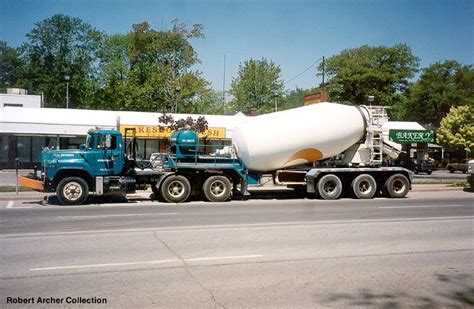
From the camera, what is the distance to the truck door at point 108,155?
1666 centimetres

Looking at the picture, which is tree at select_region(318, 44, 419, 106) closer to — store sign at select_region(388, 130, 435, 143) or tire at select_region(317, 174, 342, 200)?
store sign at select_region(388, 130, 435, 143)

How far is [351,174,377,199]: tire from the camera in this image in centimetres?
1930

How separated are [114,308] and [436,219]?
10.2 meters

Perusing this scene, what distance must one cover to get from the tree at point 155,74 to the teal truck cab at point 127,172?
3100cm

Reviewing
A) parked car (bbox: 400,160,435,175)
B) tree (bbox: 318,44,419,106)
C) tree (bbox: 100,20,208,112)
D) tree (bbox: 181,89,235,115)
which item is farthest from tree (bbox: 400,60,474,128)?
tree (bbox: 100,20,208,112)

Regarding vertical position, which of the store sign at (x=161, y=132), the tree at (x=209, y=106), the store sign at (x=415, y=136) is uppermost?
the tree at (x=209, y=106)

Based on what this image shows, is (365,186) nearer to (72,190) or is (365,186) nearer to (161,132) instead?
(72,190)

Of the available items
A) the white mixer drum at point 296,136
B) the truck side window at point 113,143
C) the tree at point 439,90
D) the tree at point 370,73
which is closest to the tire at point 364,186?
the white mixer drum at point 296,136

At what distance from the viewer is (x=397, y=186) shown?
66.0 feet

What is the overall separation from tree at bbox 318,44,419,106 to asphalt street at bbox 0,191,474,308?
55.1 m

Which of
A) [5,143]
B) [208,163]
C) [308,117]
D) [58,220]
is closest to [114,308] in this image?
[58,220]

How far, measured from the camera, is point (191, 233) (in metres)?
10.3

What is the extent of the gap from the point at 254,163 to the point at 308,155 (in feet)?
8.07

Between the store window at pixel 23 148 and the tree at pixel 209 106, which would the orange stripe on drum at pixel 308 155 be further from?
the tree at pixel 209 106
